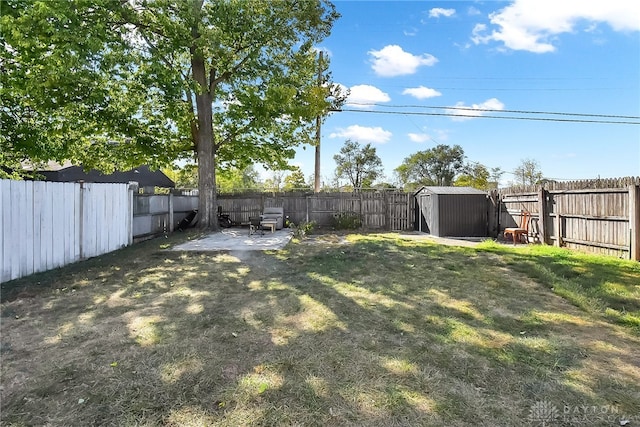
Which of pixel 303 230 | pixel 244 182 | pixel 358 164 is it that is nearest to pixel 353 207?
pixel 303 230

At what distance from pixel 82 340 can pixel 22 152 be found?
836 centimetres

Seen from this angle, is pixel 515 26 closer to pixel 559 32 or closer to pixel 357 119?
pixel 559 32

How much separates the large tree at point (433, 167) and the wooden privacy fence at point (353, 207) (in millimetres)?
20352

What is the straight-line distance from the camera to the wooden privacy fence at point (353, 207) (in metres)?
13.7

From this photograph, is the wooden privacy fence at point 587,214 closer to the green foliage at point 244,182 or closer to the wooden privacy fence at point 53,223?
the wooden privacy fence at point 53,223

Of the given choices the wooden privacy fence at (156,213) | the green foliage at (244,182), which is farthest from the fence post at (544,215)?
the green foliage at (244,182)

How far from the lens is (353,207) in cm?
1374

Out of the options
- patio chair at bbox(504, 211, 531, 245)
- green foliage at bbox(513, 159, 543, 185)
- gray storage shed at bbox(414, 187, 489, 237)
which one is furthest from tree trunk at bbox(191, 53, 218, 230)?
green foliage at bbox(513, 159, 543, 185)

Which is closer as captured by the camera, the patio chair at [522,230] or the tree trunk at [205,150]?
the patio chair at [522,230]

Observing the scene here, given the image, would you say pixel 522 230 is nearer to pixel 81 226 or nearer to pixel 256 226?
pixel 256 226

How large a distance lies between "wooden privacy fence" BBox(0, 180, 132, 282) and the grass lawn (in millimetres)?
457

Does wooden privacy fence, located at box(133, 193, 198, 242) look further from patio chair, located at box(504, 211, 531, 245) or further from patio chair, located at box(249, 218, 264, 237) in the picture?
patio chair, located at box(504, 211, 531, 245)

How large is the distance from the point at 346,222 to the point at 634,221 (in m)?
8.60

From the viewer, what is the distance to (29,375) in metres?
2.27
